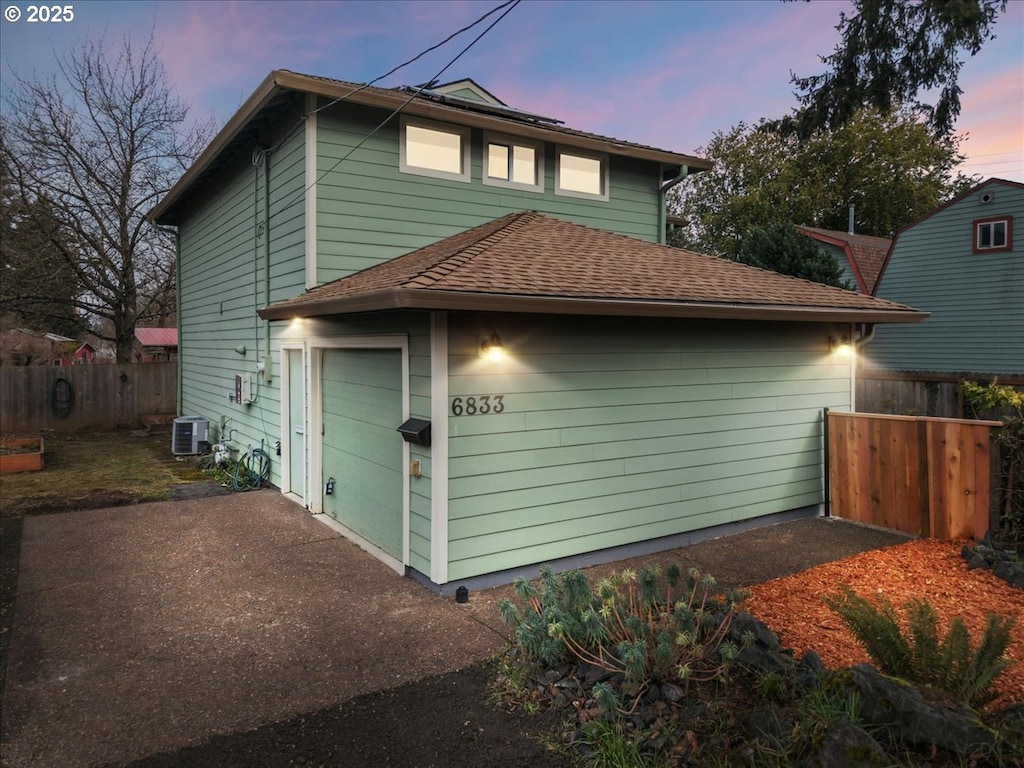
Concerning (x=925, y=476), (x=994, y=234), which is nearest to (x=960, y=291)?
(x=994, y=234)

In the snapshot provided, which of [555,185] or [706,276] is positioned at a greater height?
[555,185]

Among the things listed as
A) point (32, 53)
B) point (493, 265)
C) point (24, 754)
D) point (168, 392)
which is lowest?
point (24, 754)

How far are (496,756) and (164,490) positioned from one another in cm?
732

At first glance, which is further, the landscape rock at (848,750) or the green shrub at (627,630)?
the green shrub at (627,630)

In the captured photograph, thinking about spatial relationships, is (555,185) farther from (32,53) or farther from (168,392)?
(32,53)

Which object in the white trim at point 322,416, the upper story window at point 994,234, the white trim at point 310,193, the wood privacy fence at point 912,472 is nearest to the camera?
the white trim at point 322,416

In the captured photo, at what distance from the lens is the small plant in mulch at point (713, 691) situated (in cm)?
254

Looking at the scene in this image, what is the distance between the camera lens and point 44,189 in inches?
631

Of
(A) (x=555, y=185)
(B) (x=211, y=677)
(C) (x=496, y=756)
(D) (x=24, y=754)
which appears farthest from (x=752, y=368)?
(D) (x=24, y=754)

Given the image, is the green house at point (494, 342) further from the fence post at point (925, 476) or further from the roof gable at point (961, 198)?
the roof gable at point (961, 198)

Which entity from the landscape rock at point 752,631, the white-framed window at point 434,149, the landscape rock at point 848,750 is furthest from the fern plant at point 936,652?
the white-framed window at point 434,149

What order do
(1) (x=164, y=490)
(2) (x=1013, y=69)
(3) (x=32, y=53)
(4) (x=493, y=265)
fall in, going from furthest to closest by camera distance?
(3) (x=32, y=53) → (1) (x=164, y=490) → (2) (x=1013, y=69) → (4) (x=493, y=265)

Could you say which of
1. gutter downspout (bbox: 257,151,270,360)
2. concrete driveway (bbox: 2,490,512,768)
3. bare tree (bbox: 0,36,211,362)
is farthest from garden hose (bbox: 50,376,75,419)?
concrete driveway (bbox: 2,490,512,768)

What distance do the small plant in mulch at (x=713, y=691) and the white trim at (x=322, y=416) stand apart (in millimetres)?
1817
